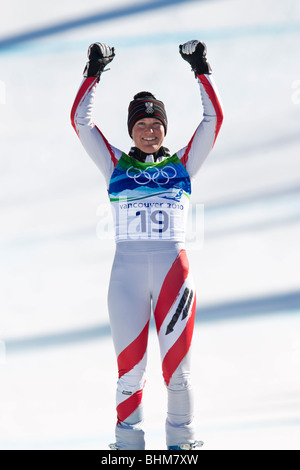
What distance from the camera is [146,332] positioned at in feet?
7.03

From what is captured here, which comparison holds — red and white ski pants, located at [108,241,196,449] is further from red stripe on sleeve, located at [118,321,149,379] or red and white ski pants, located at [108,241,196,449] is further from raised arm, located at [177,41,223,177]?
raised arm, located at [177,41,223,177]

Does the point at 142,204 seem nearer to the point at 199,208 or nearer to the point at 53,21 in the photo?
the point at 199,208

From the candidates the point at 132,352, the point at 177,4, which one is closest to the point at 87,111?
the point at 132,352

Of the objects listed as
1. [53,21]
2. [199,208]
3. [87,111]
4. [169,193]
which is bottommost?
[169,193]

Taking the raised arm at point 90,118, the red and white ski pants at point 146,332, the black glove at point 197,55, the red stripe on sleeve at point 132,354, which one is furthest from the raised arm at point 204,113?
the red stripe on sleeve at point 132,354

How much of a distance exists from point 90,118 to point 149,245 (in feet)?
2.02

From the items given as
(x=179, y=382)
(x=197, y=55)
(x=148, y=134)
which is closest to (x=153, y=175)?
(x=148, y=134)

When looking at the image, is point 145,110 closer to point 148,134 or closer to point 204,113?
point 148,134

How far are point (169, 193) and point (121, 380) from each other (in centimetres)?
78

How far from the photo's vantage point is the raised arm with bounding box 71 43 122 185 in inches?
91.5

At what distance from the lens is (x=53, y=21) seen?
4.71 meters

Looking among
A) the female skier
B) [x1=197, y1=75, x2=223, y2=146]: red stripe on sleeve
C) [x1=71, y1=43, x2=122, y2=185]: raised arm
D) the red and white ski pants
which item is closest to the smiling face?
the female skier

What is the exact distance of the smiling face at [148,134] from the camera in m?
2.36

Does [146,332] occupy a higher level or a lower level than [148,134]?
lower
